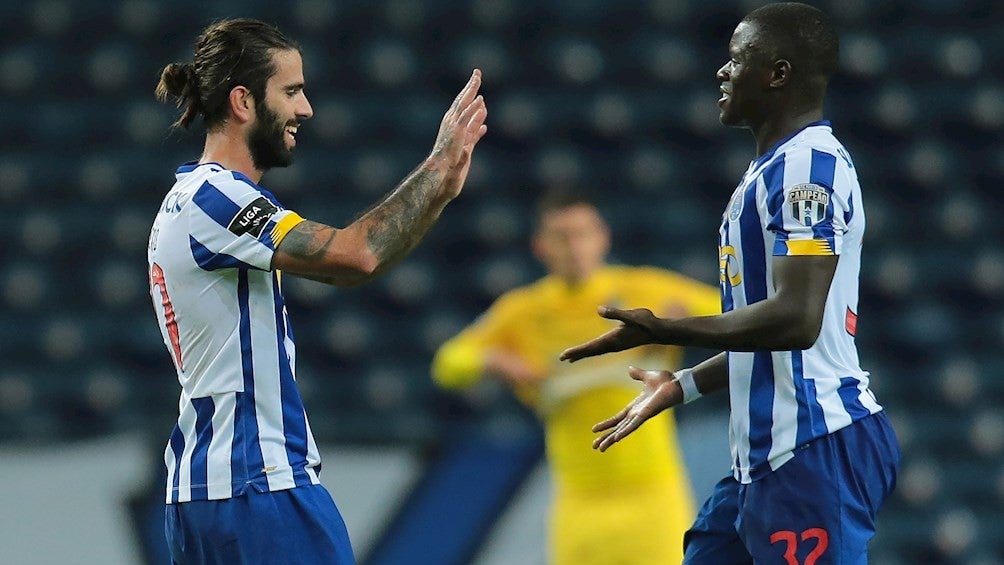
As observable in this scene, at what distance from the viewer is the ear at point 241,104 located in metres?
3.29

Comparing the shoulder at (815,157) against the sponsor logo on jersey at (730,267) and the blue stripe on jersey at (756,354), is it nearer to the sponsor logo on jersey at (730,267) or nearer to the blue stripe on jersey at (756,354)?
the blue stripe on jersey at (756,354)

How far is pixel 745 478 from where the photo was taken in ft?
10.5

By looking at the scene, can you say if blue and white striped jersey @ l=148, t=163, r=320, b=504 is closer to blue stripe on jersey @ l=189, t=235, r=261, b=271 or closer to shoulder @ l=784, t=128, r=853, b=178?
blue stripe on jersey @ l=189, t=235, r=261, b=271

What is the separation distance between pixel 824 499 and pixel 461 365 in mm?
2792

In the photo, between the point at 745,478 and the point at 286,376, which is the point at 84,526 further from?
the point at 745,478

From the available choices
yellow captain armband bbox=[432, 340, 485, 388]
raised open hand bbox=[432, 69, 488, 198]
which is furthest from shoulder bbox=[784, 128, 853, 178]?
yellow captain armband bbox=[432, 340, 485, 388]

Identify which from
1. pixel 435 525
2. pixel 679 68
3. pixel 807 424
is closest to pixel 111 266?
Answer: pixel 435 525

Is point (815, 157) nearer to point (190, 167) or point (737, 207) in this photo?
point (737, 207)

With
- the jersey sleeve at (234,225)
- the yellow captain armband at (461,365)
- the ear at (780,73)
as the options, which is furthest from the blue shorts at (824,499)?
the yellow captain armband at (461,365)

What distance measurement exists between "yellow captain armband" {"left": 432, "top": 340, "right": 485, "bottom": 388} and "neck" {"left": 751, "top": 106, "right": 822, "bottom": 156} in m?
2.62

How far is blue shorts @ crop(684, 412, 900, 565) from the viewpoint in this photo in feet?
10.0

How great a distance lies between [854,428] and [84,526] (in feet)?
13.9

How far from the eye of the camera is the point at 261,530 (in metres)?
3.15

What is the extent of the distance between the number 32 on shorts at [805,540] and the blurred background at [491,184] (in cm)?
395
